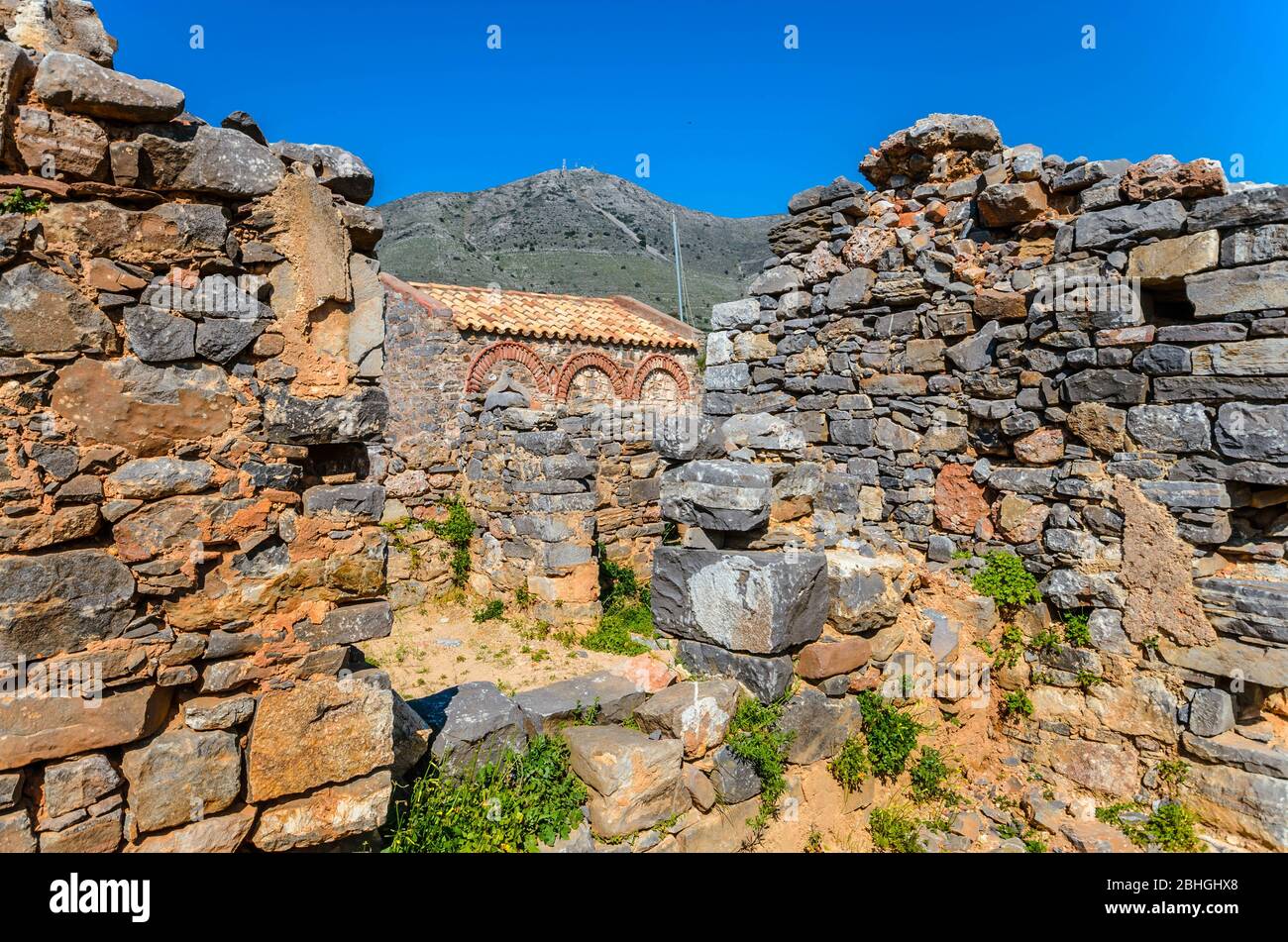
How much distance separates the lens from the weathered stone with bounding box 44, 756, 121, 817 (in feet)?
6.96

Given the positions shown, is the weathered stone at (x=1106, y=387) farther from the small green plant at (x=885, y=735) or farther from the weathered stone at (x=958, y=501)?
the small green plant at (x=885, y=735)

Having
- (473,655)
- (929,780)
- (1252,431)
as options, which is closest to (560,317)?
(473,655)

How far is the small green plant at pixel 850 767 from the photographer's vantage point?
347cm

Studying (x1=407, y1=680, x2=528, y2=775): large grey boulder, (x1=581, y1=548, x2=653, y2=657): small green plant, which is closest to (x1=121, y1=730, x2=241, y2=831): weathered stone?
(x1=407, y1=680, x2=528, y2=775): large grey boulder

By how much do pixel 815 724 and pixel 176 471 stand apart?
116 inches

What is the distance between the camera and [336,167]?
2.62 m

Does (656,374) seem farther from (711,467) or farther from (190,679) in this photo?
(190,679)

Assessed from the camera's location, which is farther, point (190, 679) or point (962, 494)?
point (962, 494)

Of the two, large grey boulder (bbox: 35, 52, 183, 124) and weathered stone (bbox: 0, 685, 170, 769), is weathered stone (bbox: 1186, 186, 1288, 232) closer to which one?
large grey boulder (bbox: 35, 52, 183, 124)

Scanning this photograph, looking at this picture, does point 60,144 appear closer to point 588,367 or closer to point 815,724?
point 815,724

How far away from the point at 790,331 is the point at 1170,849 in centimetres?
420

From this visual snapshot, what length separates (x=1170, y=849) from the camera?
11.1ft

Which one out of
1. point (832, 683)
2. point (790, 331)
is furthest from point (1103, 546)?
point (790, 331)

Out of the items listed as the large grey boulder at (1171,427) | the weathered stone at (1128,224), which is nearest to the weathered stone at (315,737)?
the large grey boulder at (1171,427)
